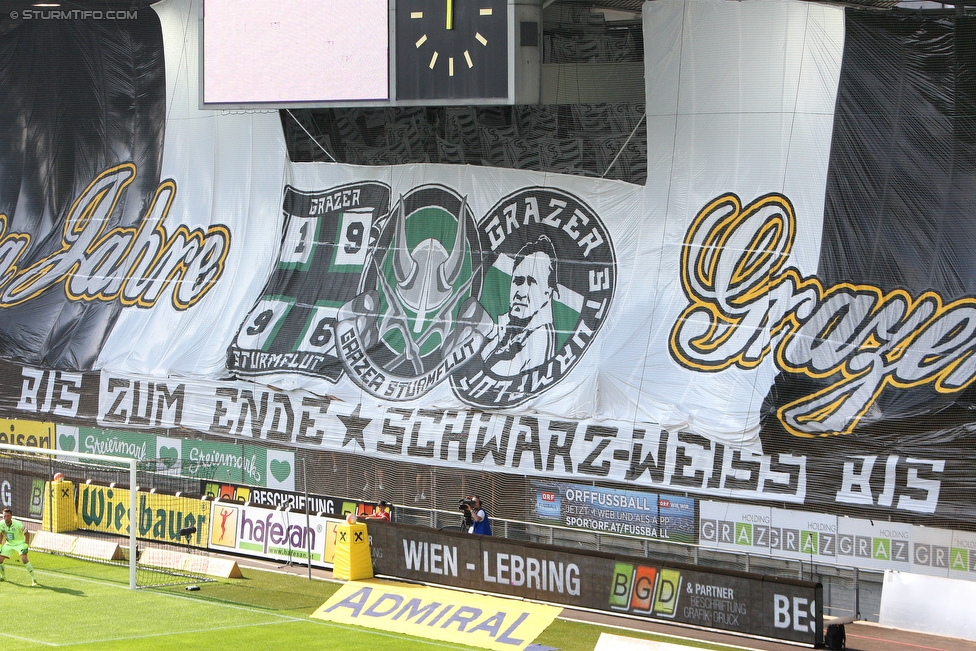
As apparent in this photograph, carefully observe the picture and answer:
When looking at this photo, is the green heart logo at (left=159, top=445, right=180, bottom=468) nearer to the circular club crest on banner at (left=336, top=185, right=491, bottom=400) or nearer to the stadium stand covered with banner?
the stadium stand covered with banner

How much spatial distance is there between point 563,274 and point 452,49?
17.7 feet

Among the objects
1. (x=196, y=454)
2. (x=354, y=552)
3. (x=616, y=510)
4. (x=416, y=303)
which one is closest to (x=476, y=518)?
(x=354, y=552)

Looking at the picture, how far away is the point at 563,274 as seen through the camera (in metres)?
27.2

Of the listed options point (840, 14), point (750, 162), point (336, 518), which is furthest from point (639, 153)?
point (336, 518)

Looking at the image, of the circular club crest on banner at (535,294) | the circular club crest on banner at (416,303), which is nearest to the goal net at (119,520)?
the circular club crest on banner at (416,303)

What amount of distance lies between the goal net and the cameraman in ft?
15.4

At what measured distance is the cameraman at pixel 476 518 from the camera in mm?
21891

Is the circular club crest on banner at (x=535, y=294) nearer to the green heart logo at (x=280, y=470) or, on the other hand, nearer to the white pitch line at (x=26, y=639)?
the green heart logo at (x=280, y=470)

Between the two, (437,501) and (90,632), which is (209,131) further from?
(90,632)

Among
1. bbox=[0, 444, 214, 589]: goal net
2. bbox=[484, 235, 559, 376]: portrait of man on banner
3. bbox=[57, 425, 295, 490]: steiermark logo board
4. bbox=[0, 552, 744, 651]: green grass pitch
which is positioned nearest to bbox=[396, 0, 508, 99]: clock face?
bbox=[484, 235, 559, 376]: portrait of man on banner

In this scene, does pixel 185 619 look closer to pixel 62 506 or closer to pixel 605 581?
pixel 605 581

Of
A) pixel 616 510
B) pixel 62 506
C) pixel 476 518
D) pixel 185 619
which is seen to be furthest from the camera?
pixel 62 506

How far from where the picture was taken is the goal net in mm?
22344

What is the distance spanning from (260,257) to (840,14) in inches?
603
